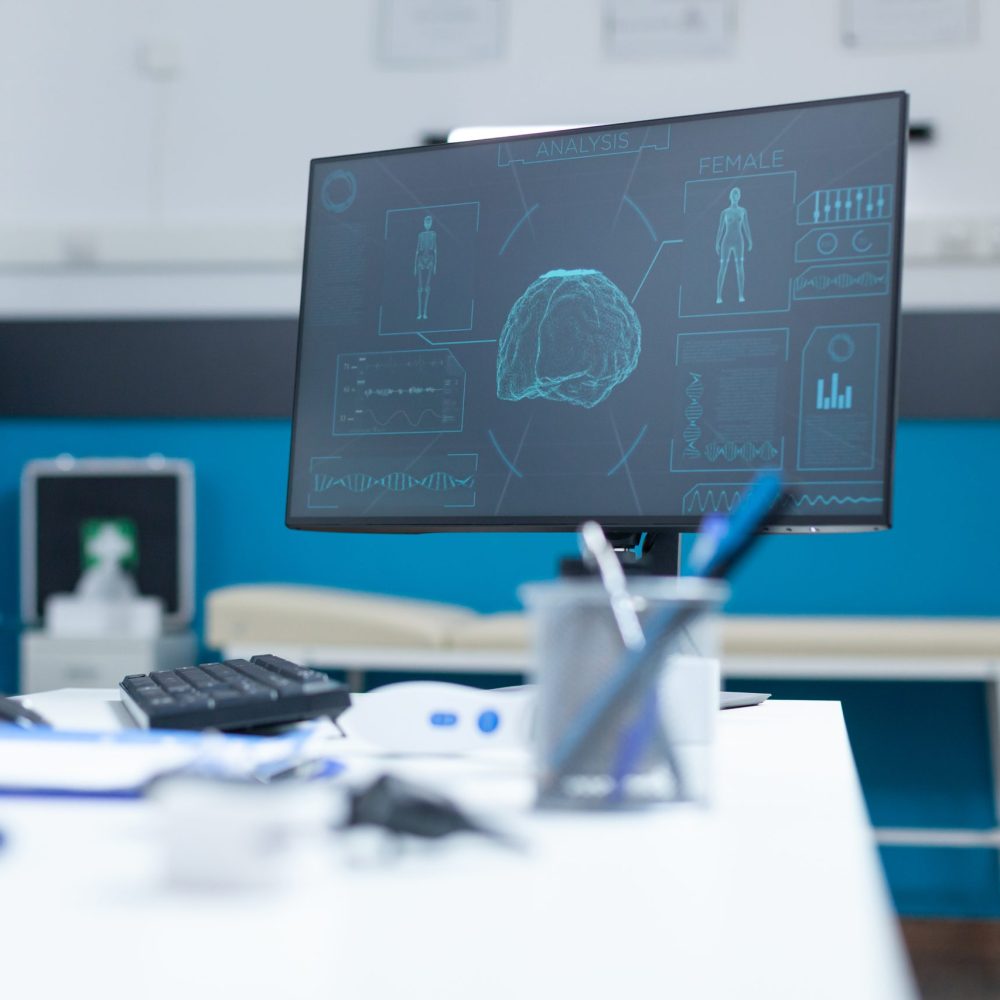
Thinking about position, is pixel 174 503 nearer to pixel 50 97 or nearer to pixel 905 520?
pixel 50 97

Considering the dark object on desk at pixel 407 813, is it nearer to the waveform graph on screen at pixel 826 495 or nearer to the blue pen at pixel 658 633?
the blue pen at pixel 658 633

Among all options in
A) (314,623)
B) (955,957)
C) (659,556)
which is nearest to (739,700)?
(659,556)

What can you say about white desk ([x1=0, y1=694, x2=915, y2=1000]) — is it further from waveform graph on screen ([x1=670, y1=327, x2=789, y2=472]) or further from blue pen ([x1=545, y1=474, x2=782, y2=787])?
waveform graph on screen ([x1=670, y1=327, x2=789, y2=472])

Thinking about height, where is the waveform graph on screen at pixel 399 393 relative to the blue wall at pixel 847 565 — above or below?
above

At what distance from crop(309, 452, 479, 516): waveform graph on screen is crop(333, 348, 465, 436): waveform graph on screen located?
0.03 m

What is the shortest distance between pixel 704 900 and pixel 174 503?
9.66 feet

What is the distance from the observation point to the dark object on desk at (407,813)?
481 mm

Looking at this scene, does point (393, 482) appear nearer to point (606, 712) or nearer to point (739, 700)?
point (739, 700)

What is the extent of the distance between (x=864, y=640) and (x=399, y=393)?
1586 mm

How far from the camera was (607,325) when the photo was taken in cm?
102

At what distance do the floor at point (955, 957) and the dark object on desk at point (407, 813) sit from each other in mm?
1951

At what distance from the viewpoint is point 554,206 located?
3.45 ft

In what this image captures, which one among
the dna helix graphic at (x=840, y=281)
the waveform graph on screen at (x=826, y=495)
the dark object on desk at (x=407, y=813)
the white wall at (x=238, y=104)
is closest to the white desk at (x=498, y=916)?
the dark object on desk at (x=407, y=813)

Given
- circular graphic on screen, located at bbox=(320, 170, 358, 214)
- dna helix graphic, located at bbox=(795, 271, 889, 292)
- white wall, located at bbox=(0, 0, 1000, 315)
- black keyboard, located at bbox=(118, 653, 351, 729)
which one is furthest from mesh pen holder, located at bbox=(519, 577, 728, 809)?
white wall, located at bbox=(0, 0, 1000, 315)
